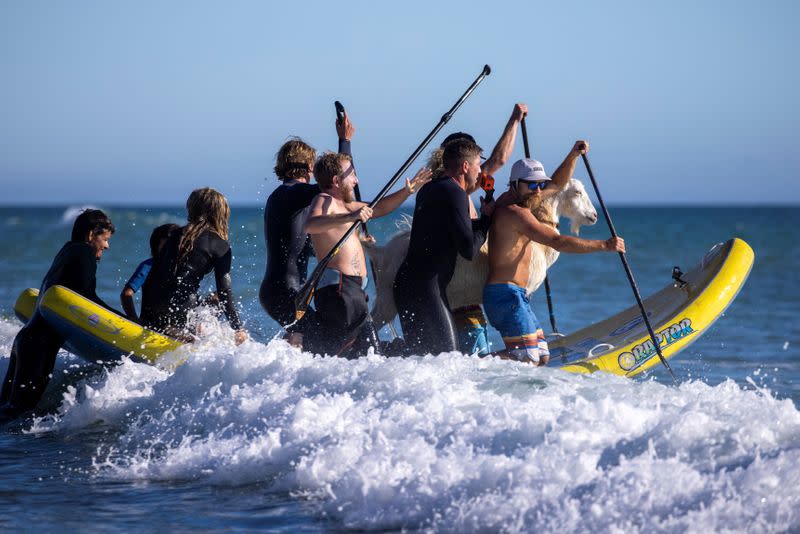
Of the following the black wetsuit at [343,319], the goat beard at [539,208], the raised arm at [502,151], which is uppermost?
the raised arm at [502,151]

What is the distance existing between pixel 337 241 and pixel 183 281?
3.64 ft

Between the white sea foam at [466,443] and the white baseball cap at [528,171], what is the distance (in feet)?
3.94

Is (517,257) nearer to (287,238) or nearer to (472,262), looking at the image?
(472,262)

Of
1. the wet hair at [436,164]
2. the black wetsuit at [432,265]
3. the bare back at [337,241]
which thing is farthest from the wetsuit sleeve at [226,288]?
the wet hair at [436,164]

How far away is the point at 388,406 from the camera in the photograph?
550 cm

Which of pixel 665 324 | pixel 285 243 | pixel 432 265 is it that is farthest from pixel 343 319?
pixel 665 324

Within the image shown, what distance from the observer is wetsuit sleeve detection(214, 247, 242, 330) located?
22.5 ft

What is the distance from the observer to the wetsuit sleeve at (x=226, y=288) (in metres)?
6.85

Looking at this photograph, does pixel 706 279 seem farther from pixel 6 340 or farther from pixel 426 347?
pixel 6 340

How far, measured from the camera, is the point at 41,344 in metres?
7.06

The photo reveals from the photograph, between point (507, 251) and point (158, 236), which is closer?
point (507, 251)

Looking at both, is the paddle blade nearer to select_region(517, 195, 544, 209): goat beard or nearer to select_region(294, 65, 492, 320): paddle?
select_region(294, 65, 492, 320): paddle

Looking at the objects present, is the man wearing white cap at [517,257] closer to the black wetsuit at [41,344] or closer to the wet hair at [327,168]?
the wet hair at [327,168]

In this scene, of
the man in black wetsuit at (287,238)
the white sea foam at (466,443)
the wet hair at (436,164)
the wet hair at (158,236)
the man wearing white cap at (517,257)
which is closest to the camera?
the white sea foam at (466,443)
